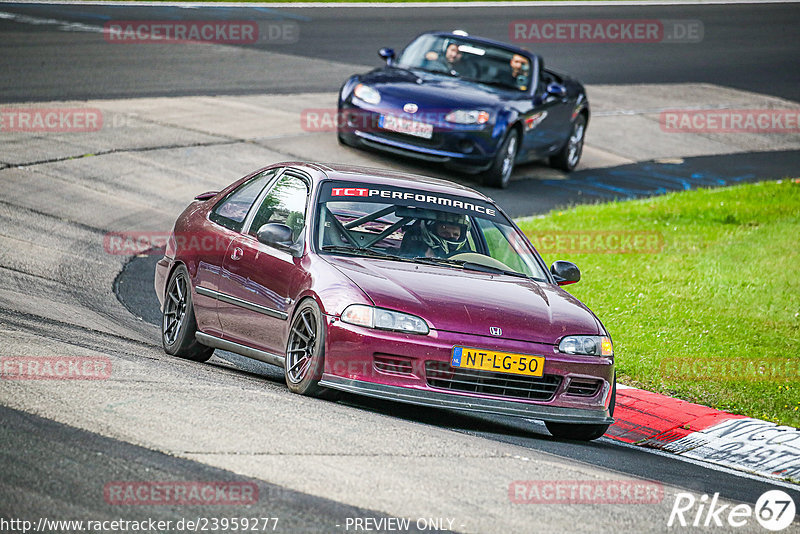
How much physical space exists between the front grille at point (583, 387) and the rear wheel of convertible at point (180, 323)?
2828 mm

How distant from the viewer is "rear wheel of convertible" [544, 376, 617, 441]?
25.2 ft

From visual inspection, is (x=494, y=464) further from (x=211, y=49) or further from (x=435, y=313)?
(x=211, y=49)

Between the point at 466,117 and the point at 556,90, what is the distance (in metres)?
2.01

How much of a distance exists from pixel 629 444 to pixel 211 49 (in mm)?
17499

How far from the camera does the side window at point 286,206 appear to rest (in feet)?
26.9

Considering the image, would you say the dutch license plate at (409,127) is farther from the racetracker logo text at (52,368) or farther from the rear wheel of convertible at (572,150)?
the racetracker logo text at (52,368)

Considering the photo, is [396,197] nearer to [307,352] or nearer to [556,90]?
[307,352]

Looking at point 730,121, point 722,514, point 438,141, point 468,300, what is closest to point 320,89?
point 438,141

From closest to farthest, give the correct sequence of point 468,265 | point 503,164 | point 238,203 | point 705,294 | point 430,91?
point 468,265
point 238,203
point 705,294
point 430,91
point 503,164

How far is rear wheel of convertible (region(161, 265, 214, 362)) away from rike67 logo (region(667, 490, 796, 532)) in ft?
13.1

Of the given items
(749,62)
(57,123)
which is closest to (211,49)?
(57,123)

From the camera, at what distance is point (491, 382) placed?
714cm

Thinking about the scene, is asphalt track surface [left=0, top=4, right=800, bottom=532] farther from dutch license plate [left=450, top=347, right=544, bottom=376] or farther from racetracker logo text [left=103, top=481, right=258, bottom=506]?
dutch license plate [left=450, top=347, right=544, bottom=376]

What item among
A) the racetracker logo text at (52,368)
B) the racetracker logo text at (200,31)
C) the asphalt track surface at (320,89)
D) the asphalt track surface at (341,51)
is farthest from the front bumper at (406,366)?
the racetracker logo text at (200,31)
